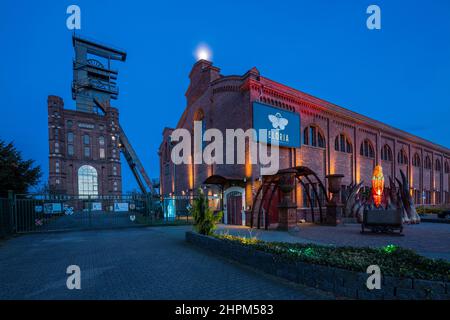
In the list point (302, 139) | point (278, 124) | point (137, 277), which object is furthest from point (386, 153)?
point (137, 277)

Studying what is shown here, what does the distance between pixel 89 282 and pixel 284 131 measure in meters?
16.5

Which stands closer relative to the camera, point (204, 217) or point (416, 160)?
point (204, 217)

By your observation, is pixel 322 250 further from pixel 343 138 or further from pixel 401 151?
pixel 401 151

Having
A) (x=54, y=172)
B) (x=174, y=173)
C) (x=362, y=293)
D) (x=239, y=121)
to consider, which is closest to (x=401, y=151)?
(x=239, y=121)

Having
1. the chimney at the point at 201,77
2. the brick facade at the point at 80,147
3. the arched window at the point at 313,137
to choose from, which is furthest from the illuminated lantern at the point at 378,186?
the brick facade at the point at 80,147

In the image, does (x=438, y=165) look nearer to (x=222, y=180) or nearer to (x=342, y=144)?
(x=342, y=144)

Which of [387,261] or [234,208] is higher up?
[387,261]

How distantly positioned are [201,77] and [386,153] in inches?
985

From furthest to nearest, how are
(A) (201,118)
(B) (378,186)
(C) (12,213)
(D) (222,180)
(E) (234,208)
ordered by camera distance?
(A) (201,118), (E) (234,208), (D) (222,180), (B) (378,186), (C) (12,213)

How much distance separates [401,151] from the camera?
32875mm

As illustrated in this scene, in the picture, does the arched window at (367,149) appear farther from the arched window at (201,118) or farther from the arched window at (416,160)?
the arched window at (201,118)

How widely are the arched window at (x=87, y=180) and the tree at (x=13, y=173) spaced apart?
1565 inches

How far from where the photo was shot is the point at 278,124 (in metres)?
18.9

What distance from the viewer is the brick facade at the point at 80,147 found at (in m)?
49.5
